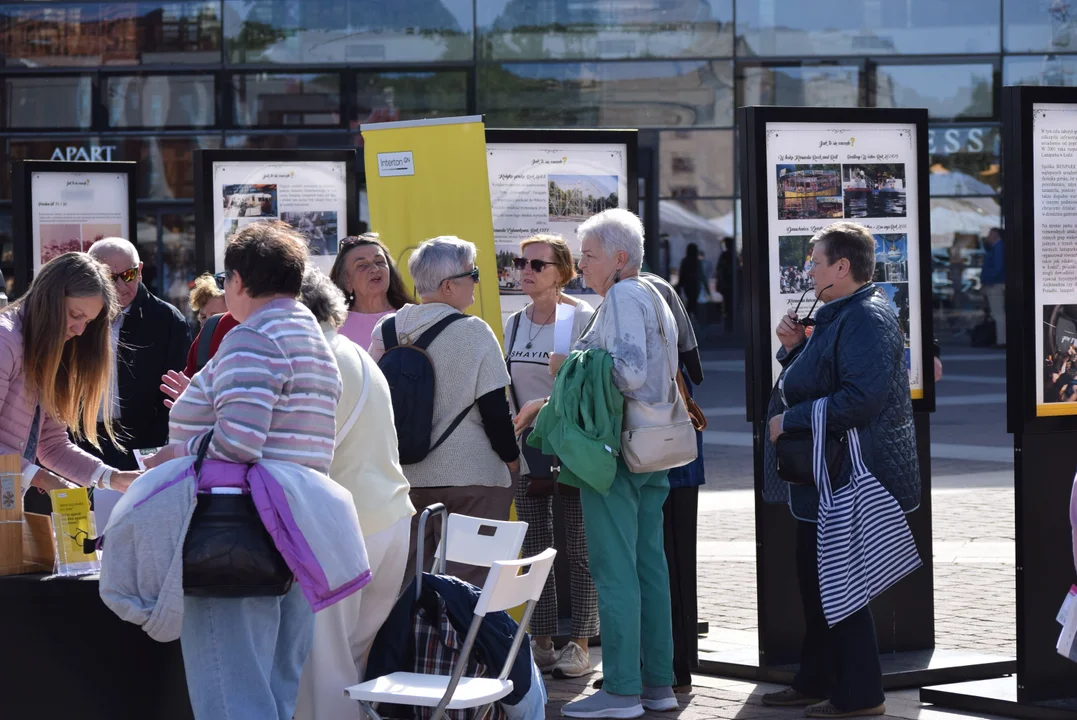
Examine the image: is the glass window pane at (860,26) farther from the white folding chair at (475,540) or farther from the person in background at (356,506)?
the person in background at (356,506)

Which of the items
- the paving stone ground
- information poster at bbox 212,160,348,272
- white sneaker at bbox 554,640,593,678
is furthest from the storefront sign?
white sneaker at bbox 554,640,593,678

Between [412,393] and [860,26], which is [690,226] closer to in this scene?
[860,26]

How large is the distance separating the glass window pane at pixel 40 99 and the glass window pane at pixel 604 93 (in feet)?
19.2

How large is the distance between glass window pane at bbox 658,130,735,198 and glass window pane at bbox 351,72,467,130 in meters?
3.14

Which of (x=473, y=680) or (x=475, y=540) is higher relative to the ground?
(x=475, y=540)

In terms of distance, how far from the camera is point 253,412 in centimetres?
365

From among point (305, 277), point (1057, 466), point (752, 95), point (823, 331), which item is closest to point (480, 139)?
point (823, 331)

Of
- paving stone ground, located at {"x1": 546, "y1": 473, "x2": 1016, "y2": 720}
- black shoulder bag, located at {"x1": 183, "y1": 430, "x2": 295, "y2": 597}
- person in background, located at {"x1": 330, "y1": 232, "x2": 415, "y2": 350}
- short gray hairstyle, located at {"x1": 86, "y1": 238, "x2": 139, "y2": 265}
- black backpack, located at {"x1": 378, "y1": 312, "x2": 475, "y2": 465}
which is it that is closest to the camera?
black shoulder bag, located at {"x1": 183, "y1": 430, "x2": 295, "y2": 597}

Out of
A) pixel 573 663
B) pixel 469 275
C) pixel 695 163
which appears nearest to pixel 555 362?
pixel 469 275

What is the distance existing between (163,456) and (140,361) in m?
2.87

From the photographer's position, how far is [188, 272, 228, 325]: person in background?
22.5 feet

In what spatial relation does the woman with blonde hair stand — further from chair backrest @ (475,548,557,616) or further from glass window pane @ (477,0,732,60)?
glass window pane @ (477,0,732,60)

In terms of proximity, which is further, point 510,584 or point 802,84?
point 802,84

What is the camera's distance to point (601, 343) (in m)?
5.40
